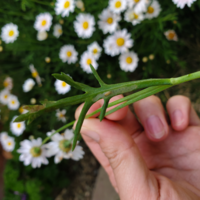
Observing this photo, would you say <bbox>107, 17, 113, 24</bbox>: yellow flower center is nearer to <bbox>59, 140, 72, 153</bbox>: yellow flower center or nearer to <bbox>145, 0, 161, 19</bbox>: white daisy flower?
<bbox>145, 0, 161, 19</bbox>: white daisy flower

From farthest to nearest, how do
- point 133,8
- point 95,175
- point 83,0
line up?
point 95,175, point 83,0, point 133,8

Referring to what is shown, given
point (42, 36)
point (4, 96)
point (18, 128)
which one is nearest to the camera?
point (42, 36)

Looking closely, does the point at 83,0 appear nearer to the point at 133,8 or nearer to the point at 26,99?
the point at 133,8

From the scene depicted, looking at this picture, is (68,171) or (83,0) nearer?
(83,0)

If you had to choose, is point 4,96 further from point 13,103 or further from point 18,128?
point 18,128

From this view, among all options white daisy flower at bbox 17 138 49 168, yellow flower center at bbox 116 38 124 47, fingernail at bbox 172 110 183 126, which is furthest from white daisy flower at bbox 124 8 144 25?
white daisy flower at bbox 17 138 49 168

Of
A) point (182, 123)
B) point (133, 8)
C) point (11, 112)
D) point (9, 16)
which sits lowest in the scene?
point (182, 123)

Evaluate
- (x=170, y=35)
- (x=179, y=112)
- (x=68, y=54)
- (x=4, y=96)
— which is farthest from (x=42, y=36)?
(x=179, y=112)

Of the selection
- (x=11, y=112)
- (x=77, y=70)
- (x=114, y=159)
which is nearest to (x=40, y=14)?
(x=77, y=70)
